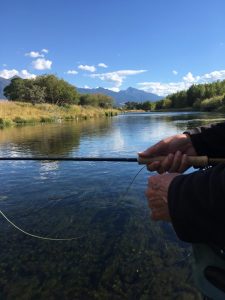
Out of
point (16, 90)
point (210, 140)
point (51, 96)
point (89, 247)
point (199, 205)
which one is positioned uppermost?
point (16, 90)

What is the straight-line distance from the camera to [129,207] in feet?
29.4

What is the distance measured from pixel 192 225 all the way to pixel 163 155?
44.1 inches

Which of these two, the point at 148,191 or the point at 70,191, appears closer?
the point at 148,191

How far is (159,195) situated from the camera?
178cm

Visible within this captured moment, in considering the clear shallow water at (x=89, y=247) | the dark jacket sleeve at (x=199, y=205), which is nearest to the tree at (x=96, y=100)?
the clear shallow water at (x=89, y=247)

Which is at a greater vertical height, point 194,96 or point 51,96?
point 194,96

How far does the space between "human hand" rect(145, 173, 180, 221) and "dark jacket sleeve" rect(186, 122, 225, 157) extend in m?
0.88

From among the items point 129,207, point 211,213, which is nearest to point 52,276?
point 129,207

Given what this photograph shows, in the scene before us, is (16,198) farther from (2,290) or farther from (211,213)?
(211,213)

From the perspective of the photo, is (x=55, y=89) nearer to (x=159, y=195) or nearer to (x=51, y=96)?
(x=51, y=96)

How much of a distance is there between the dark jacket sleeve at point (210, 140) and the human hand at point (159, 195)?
88 cm

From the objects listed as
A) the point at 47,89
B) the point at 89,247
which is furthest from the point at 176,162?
the point at 47,89

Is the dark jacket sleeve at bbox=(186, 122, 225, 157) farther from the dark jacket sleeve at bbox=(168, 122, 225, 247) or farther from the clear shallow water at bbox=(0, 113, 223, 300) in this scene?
the clear shallow water at bbox=(0, 113, 223, 300)

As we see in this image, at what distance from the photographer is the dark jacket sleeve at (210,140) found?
2.54 metres
